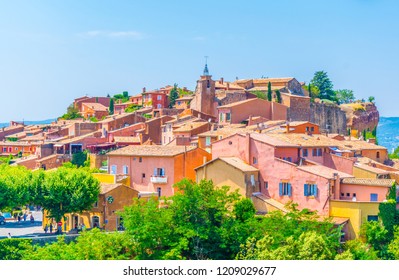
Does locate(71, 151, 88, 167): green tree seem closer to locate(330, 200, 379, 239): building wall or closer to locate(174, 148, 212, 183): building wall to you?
locate(174, 148, 212, 183): building wall

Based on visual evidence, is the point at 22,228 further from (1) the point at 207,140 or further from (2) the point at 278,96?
(2) the point at 278,96

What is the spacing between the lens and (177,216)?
2580 cm

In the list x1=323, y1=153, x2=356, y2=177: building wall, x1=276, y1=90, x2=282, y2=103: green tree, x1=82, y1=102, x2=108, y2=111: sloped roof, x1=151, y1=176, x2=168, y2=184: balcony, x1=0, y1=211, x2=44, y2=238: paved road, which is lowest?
x1=0, y1=211, x2=44, y2=238: paved road

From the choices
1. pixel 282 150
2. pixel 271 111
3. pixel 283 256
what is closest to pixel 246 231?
pixel 283 256

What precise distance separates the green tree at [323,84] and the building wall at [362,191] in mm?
39122

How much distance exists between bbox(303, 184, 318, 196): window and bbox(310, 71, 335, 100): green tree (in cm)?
3910

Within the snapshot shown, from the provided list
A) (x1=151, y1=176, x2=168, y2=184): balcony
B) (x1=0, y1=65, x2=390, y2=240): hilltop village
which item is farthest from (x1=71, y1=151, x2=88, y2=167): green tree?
(x1=151, y1=176, x2=168, y2=184): balcony

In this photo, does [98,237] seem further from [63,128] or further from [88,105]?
[88,105]

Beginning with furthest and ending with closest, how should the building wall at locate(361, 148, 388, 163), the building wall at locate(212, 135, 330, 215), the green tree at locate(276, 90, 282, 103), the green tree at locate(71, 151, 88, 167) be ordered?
the green tree at locate(276, 90, 282, 103)
the green tree at locate(71, 151, 88, 167)
the building wall at locate(361, 148, 388, 163)
the building wall at locate(212, 135, 330, 215)

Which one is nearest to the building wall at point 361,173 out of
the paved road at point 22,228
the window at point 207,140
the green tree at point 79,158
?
the window at point 207,140

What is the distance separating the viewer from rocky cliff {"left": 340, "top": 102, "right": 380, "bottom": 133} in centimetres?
5856

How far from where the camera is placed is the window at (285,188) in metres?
29.2

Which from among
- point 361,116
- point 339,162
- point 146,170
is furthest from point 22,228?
point 361,116
